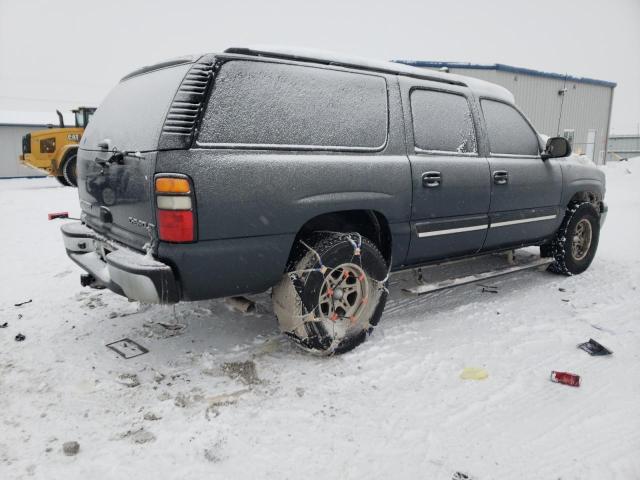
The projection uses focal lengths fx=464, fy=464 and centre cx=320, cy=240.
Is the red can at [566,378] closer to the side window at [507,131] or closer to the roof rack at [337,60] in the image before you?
the side window at [507,131]

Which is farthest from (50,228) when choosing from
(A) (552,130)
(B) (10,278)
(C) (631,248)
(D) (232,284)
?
(A) (552,130)

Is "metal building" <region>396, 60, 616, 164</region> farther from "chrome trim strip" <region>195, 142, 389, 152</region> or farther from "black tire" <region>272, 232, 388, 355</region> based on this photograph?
"black tire" <region>272, 232, 388, 355</region>

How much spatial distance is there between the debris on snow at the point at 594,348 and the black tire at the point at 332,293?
149 centimetres

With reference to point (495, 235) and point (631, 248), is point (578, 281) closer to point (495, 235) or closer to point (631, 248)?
point (495, 235)

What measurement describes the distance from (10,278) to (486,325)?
4.70 metres

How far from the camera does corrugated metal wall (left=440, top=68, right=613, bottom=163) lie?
18.8 meters

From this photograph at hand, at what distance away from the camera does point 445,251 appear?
12.3 feet

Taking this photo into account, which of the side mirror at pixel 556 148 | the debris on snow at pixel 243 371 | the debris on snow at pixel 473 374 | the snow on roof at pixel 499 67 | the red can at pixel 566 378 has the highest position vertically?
the snow on roof at pixel 499 67

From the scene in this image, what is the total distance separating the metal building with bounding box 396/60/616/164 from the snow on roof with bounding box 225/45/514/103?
13604 mm

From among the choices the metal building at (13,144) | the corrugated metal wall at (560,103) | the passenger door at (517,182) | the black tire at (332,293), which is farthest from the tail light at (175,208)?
the metal building at (13,144)

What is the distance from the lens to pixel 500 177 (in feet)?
13.1

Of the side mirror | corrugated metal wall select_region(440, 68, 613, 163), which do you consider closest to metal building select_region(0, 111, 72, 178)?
corrugated metal wall select_region(440, 68, 613, 163)

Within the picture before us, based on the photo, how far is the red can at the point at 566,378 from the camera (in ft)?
9.24

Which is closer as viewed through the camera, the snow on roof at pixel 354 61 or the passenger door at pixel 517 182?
the snow on roof at pixel 354 61
